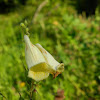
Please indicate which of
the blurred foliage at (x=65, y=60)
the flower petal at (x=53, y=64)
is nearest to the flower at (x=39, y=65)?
the flower petal at (x=53, y=64)

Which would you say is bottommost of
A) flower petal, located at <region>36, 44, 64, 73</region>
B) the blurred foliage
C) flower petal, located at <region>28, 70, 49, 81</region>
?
the blurred foliage

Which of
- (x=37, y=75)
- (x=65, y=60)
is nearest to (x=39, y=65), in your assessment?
(x=37, y=75)

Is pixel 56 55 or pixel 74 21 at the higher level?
pixel 74 21

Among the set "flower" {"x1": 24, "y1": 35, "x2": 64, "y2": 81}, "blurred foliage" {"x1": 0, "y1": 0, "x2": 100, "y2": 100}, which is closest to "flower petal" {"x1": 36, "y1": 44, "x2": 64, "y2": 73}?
"flower" {"x1": 24, "y1": 35, "x2": 64, "y2": 81}

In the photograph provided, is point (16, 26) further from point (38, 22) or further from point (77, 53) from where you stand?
point (77, 53)

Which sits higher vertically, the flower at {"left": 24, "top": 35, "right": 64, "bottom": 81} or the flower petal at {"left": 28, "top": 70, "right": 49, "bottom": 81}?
the flower at {"left": 24, "top": 35, "right": 64, "bottom": 81}

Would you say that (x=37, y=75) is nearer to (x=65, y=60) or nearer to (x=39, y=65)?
(x=39, y=65)

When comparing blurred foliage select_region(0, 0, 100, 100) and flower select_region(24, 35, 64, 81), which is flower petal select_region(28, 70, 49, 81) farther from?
blurred foliage select_region(0, 0, 100, 100)

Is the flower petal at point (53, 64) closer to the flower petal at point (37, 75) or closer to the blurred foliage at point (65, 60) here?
the flower petal at point (37, 75)

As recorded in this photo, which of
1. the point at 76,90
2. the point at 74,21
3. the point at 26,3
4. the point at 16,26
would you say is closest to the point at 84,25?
the point at 74,21
